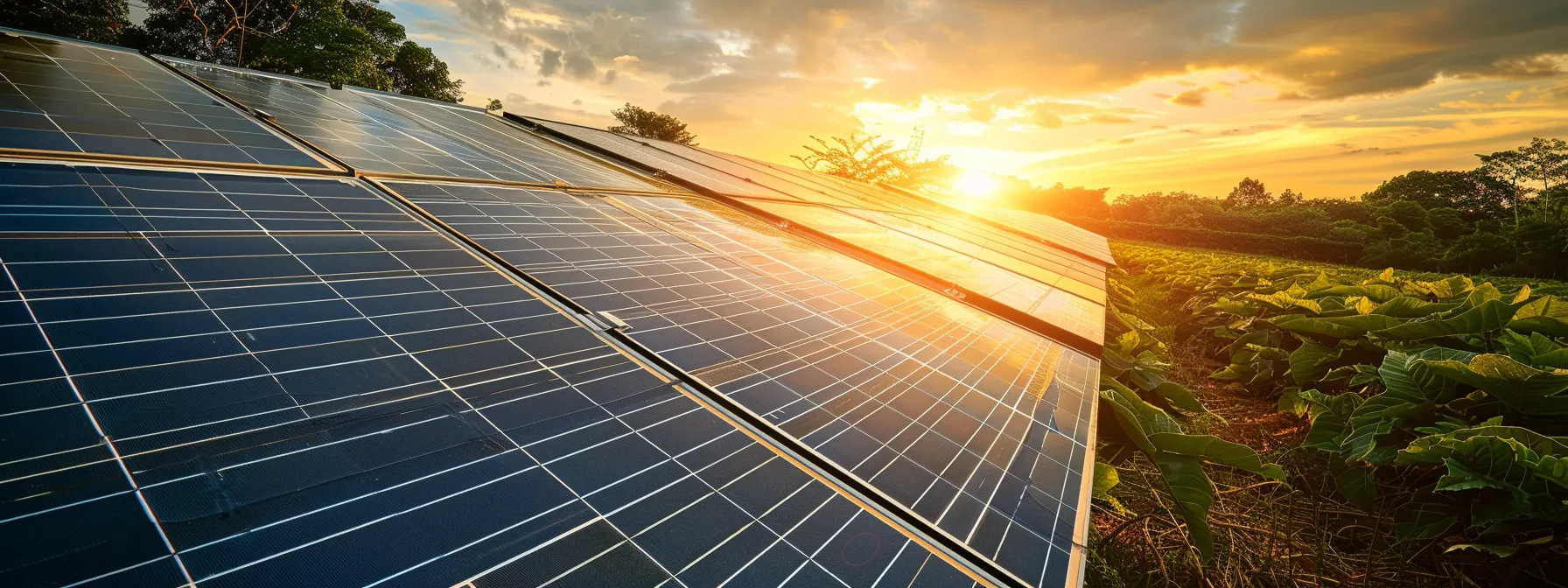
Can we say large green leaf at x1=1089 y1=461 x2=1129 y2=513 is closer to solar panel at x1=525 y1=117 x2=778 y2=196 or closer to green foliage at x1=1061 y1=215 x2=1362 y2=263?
solar panel at x1=525 y1=117 x2=778 y2=196

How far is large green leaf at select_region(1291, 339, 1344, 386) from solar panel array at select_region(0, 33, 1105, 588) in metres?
2.63

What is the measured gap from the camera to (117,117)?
4316mm

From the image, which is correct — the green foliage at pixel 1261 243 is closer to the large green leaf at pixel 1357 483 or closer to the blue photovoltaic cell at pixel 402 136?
the large green leaf at pixel 1357 483

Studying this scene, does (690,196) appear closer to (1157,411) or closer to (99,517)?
(1157,411)

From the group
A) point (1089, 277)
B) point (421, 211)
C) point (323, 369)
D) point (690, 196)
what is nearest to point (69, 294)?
point (323, 369)

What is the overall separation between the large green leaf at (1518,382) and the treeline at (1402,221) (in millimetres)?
26019

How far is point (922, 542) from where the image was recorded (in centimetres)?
186

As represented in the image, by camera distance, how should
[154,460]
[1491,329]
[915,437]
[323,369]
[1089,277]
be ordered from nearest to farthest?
[154,460] → [323,369] → [915,437] → [1491,329] → [1089,277]

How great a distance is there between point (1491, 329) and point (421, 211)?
805cm

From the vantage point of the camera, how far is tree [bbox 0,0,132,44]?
24094mm

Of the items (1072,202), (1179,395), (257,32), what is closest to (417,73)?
(257,32)

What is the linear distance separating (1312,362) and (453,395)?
23.3 feet

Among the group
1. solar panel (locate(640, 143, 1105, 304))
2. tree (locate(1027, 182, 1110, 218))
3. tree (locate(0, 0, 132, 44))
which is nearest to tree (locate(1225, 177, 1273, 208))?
tree (locate(1027, 182, 1110, 218))

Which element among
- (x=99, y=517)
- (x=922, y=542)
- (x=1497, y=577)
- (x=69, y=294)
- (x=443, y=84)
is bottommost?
(x=1497, y=577)
